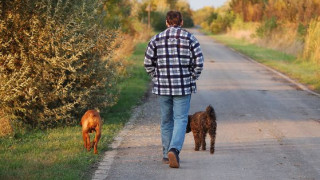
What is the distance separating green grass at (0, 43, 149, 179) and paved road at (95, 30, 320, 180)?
0.95 feet

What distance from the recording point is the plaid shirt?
273 inches

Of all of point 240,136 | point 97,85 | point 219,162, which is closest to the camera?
point 219,162

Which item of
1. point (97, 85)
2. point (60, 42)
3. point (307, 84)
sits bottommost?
point (307, 84)

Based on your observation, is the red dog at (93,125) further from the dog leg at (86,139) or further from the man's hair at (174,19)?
the man's hair at (174,19)

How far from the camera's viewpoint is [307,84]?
56.0 ft

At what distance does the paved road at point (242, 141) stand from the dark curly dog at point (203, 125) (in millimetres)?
180

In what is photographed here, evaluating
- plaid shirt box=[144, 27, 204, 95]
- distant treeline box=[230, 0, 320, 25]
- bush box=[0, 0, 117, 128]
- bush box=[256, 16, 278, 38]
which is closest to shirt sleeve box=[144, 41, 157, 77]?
plaid shirt box=[144, 27, 204, 95]

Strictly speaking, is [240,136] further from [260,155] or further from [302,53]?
[302,53]

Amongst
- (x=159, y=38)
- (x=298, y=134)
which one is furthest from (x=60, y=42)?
(x=298, y=134)

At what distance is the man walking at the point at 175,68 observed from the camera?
22.8 feet

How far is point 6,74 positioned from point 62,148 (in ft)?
6.74

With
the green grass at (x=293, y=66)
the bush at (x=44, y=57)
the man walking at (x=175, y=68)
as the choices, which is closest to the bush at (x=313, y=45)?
the green grass at (x=293, y=66)

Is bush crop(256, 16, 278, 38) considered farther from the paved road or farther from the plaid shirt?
the plaid shirt

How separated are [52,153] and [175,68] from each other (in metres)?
2.19
